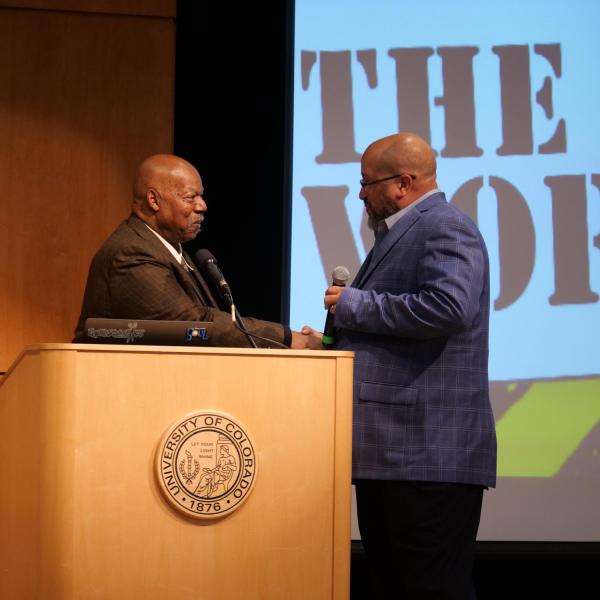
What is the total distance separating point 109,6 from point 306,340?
241 cm

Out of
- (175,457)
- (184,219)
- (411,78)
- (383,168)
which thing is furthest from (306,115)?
(175,457)

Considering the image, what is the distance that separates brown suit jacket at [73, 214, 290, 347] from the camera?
2.57 metres

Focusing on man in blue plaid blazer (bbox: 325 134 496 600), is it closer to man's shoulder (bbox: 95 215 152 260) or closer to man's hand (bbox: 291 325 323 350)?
man's hand (bbox: 291 325 323 350)

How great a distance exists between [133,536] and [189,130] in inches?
108

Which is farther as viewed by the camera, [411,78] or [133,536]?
[411,78]

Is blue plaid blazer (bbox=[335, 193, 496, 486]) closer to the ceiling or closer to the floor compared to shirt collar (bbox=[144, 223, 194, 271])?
closer to the floor

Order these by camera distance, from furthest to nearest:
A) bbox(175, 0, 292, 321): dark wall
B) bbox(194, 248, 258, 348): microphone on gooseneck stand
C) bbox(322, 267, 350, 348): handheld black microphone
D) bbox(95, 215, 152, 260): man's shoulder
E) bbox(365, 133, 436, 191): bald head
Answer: bbox(175, 0, 292, 321): dark wall
bbox(95, 215, 152, 260): man's shoulder
bbox(365, 133, 436, 191): bald head
bbox(322, 267, 350, 348): handheld black microphone
bbox(194, 248, 258, 348): microphone on gooseneck stand

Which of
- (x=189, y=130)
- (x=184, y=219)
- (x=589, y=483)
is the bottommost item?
(x=589, y=483)

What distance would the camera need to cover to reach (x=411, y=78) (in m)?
3.95

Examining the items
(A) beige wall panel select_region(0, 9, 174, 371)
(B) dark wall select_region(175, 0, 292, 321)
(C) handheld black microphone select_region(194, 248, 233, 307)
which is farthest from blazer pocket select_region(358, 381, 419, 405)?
(A) beige wall panel select_region(0, 9, 174, 371)

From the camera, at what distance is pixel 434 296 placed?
2295 millimetres

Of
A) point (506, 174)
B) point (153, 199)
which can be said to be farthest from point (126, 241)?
point (506, 174)

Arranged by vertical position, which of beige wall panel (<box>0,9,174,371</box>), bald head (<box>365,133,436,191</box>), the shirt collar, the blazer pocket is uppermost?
beige wall panel (<box>0,9,174,371</box>)

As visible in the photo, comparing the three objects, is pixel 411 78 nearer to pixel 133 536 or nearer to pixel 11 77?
pixel 11 77
